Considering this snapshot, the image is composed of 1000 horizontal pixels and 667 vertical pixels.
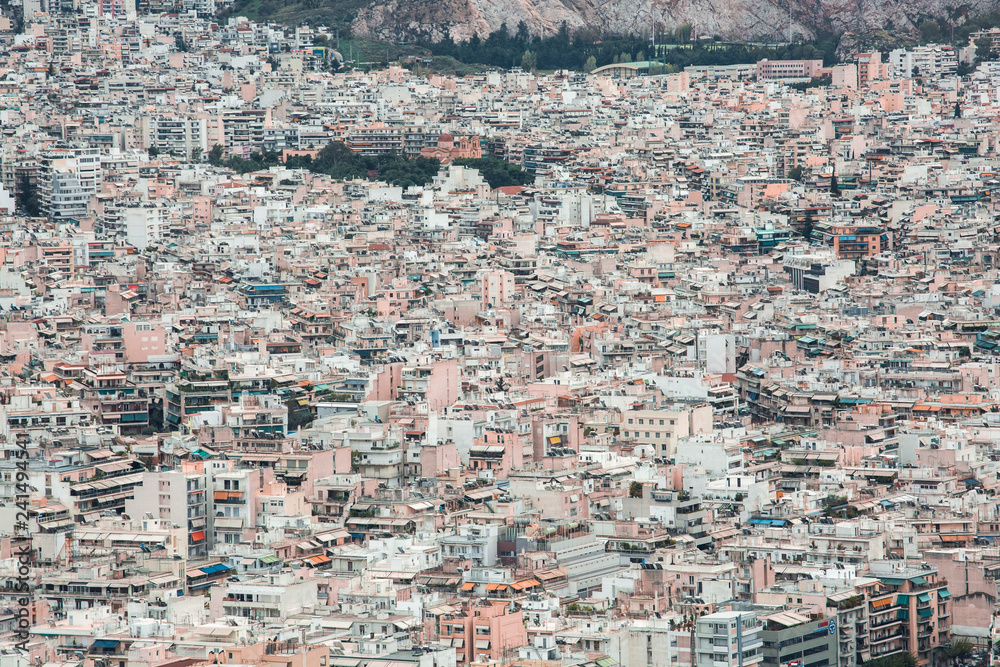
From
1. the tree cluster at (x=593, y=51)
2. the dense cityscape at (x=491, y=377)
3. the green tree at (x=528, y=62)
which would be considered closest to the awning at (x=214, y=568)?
the dense cityscape at (x=491, y=377)

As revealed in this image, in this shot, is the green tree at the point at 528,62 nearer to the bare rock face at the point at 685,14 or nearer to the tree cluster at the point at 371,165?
the bare rock face at the point at 685,14

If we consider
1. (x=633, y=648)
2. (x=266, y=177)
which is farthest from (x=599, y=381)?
(x=266, y=177)

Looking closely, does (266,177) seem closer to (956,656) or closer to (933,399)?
(933,399)

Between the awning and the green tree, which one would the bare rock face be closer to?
the green tree

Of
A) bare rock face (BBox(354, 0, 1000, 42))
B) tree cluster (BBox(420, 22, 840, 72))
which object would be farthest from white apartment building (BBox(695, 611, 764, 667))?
bare rock face (BBox(354, 0, 1000, 42))

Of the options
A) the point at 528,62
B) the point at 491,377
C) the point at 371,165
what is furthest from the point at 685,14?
the point at 491,377

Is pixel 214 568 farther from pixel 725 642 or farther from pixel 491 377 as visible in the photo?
pixel 491 377
